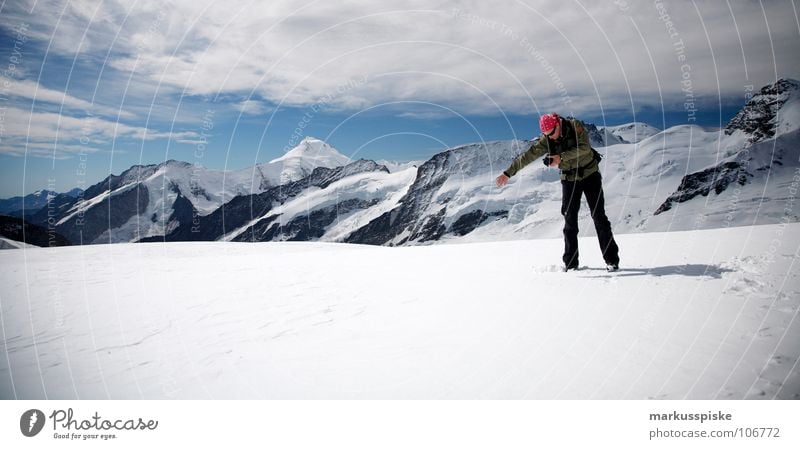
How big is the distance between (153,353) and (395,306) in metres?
3.33

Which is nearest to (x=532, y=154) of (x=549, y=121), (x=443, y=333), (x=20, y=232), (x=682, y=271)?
(x=549, y=121)

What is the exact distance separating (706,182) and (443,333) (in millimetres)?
238945

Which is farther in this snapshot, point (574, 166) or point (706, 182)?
point (706, 182)

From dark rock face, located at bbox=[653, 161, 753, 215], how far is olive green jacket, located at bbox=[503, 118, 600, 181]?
206m

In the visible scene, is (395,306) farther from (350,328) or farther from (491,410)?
(491,410)

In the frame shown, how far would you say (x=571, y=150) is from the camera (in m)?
7.37

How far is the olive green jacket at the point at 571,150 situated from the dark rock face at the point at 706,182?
20635cm

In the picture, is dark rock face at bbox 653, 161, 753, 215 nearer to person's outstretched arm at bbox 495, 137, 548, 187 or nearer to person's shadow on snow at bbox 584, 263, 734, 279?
person's shadow on snow at bbox 584, 263, 734, 279

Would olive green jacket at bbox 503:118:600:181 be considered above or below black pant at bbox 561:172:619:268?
above

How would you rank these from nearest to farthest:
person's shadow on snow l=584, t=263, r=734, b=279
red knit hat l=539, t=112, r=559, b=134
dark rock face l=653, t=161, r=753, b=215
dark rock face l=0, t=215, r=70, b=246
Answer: person's shadow on snow l=584, t=263, r=734, b=279
red knit hat l=539, t=112, r=559, b=134
dark rock face l=0, t=215, r=70, b=246
dark rock face l=653, t=161, r=753, b=215

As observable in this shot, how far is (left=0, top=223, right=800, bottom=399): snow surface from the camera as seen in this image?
3.74 metres

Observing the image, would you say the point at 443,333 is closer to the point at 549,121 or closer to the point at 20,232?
the point at 549,121

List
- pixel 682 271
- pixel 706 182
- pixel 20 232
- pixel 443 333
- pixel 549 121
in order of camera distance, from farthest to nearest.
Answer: pixel 706 182
pixel 20 232
pixel 549 121
pixel 682 271
pixel 443 333

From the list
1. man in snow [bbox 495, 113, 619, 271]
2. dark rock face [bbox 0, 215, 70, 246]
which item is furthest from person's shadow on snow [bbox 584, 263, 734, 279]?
dark rock face [bbox 0, 215, 70, 246]
